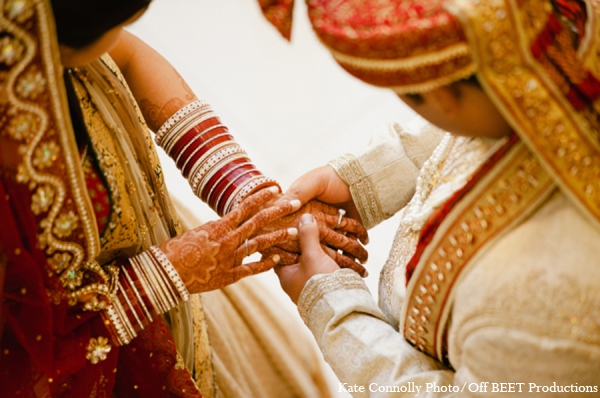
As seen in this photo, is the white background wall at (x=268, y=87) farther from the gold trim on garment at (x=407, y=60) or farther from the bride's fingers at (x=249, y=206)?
the gold trim on garment at (x=407, y=60)

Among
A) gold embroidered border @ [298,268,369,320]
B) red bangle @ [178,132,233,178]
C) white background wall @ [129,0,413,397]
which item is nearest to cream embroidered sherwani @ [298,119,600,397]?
gold embroidered border @ [298,268,369,320]

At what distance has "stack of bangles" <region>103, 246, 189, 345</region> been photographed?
888mm

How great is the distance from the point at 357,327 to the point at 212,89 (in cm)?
157

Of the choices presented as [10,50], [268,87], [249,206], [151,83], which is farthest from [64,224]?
[268,87]

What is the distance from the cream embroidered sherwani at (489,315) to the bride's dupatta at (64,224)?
0.96 ft

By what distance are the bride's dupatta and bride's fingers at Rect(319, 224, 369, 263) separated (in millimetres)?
283

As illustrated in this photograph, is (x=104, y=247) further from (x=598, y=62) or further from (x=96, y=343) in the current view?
(x=598, y=62)

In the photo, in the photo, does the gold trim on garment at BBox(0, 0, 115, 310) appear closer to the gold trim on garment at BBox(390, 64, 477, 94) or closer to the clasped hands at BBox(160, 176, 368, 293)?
the clasped hands at BBox(160, 176, 368, 293)

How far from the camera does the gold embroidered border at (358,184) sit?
3.76 feet

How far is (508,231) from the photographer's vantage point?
0.69 metres

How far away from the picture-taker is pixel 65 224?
80 centimetres

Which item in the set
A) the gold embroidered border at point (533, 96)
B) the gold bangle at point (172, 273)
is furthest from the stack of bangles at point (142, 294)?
the gold embroidered border at point (533, 96)

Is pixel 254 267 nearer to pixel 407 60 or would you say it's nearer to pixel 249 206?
pixel 249 206

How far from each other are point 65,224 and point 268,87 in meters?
Result: 1.58
